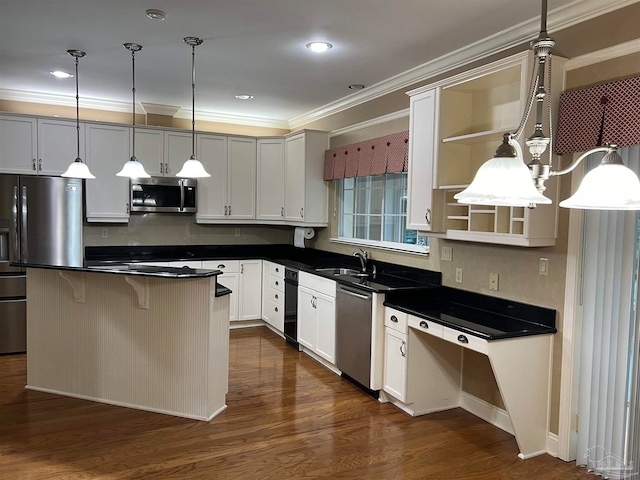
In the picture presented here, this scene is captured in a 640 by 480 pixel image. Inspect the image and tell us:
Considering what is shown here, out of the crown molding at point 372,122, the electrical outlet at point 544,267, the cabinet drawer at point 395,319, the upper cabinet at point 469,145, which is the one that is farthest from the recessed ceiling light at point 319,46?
the electrical outlet at point 544,267

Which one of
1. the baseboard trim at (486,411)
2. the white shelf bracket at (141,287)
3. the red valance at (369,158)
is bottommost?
the baseboard trim at (486,411)

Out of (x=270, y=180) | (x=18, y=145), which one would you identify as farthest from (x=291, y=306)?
(x=18, y=145)

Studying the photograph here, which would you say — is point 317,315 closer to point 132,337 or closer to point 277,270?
point 277,270

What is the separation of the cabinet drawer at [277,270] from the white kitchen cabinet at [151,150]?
1.69 metres

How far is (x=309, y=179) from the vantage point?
5.74 metres

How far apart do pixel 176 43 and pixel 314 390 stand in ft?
9.53

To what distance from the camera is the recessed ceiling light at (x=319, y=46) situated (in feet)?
12.0

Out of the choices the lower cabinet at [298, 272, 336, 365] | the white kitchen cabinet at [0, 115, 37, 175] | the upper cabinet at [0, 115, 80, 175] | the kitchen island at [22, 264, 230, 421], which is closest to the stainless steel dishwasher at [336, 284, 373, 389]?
the lower cabinet at [298, 272, 336, 365]

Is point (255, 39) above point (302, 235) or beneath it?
above

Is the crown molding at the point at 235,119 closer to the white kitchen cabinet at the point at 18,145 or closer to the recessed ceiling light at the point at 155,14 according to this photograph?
the white kitchen cabinet at the point at 18,145

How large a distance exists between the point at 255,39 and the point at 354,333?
238 centimetres

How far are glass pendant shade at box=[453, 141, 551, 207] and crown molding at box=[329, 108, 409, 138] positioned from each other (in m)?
3.17

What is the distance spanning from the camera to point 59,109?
571 cm

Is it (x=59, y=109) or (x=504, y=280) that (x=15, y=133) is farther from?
(x=504, y=280)
